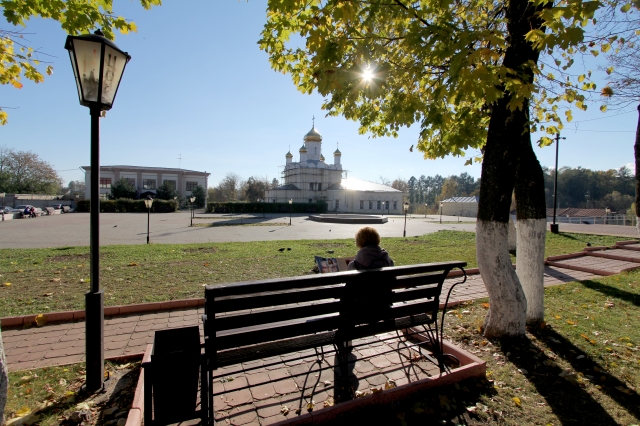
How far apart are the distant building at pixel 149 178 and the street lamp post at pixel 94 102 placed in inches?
2865

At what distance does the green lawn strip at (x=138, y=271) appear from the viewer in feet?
17.5

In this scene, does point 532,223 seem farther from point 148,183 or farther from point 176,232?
point 148,183

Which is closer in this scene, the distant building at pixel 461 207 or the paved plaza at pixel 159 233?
the paved plaza at pixel 159 233

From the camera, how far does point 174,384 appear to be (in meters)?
2.19

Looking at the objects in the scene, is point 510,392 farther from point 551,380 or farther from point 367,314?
point 367,314

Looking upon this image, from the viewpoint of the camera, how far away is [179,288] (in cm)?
602

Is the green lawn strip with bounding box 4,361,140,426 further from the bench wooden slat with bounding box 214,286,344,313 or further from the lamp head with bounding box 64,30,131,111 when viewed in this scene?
the lamp head with bounding box 64,30,131,111

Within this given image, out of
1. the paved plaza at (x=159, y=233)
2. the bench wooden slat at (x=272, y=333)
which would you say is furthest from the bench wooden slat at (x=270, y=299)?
the paved plaza at (x=159, y=233)

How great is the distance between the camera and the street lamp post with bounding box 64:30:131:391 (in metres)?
2.78

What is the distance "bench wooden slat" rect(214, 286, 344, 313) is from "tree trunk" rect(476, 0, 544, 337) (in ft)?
6.96

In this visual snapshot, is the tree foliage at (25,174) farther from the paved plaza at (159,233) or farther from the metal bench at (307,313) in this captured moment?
the metal bench at (307,313)

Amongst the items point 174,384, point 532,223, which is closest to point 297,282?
point 174,384

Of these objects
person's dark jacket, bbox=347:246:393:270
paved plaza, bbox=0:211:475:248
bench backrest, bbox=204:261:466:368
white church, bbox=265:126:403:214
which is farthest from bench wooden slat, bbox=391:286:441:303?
white church, bbox=265:126:403:214

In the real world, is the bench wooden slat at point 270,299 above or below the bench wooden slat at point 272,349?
above
